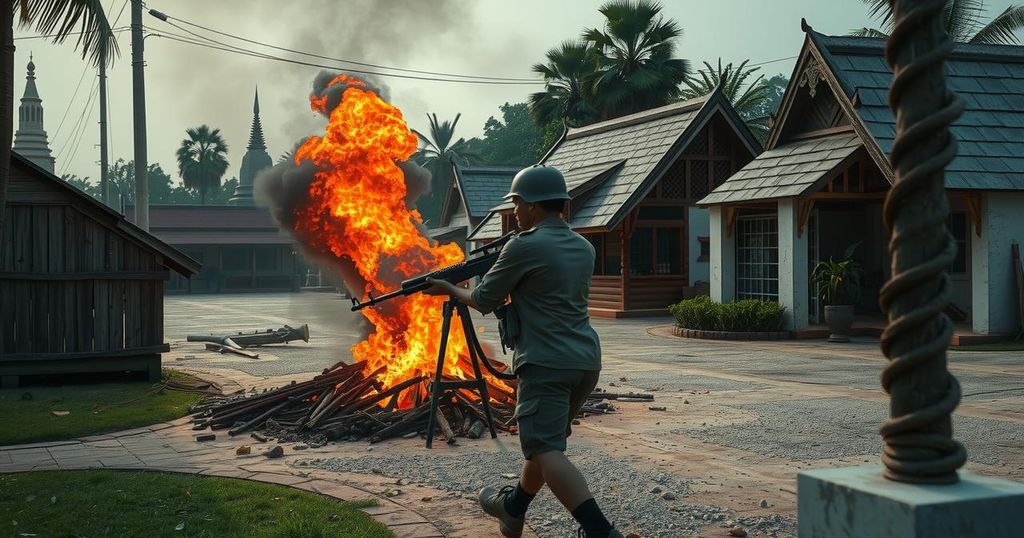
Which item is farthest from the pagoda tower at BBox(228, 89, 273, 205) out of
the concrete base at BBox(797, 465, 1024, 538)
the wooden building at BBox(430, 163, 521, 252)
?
the concrete base at BBox(797, 465, 1024, 538)

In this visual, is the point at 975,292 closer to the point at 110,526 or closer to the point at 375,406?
the point at 375,406

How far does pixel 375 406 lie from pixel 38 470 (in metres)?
3.11

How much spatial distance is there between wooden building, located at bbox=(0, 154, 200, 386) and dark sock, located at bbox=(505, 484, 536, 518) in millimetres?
8800

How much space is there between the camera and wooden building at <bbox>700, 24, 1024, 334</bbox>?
17328 millimetres

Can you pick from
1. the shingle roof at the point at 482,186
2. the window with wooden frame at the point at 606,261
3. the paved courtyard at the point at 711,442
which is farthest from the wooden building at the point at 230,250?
the paved courtyard at the point at 711,442

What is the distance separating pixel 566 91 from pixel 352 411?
113 ft

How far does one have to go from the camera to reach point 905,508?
2.18m

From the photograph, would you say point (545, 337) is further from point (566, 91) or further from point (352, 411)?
point (566, 91)

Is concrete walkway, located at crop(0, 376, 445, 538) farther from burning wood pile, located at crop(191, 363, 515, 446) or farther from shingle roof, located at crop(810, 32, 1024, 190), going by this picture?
shingle roof, located at crop(810, 32, 1024, 190)

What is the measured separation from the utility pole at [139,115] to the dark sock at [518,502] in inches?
609

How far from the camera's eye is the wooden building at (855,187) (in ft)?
56.9

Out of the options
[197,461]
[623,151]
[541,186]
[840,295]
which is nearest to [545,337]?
[541,186]

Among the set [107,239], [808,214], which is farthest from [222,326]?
[808,214]

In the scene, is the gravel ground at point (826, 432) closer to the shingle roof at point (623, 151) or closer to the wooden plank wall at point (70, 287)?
the wooden plank wall at point (70, 287)
